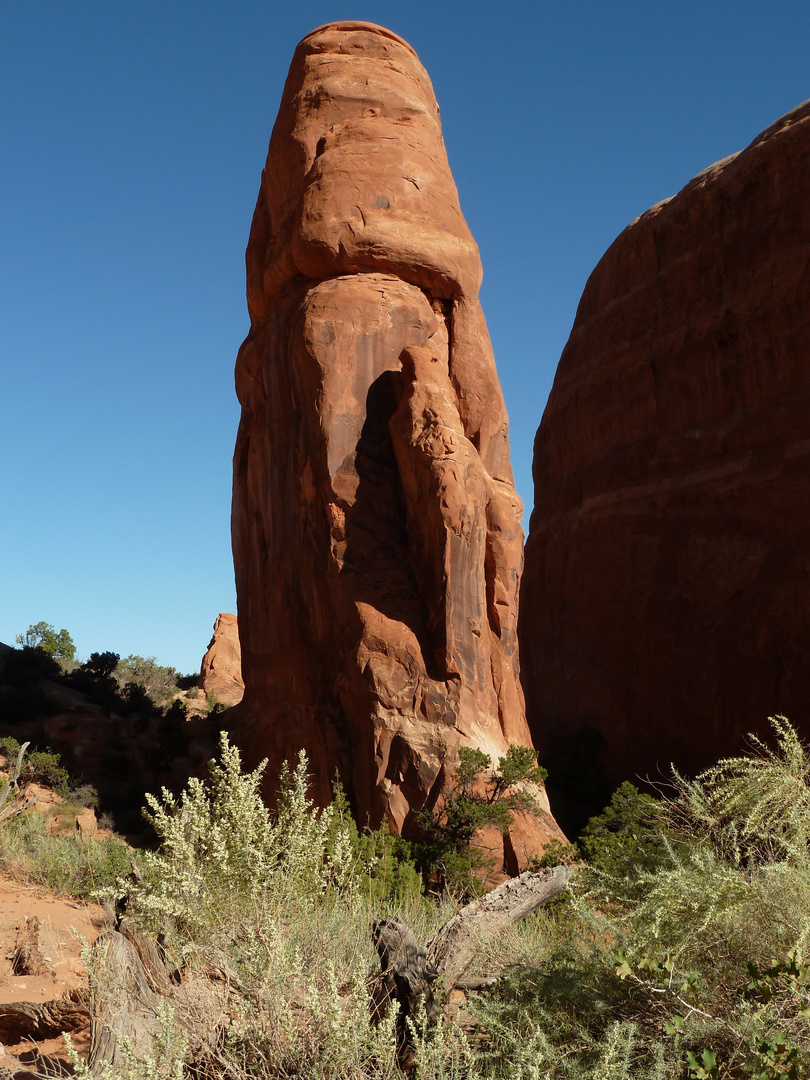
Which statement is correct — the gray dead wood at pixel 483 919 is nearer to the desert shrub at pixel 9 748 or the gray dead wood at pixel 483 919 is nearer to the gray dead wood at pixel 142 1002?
the gray dead wood at pixel 142 1002

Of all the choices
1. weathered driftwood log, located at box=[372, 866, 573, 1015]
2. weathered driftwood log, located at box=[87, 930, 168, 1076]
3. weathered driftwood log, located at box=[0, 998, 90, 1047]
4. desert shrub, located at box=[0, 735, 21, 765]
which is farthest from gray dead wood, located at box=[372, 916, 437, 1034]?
desert shrub, located at box=[0, 735, 21, 765]

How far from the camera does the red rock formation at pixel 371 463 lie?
12.3 metres

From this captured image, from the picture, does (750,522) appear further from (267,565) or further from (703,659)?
(267,565)

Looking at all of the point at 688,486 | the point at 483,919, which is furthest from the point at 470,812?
the point at 688,486

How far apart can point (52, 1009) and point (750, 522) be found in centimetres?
1635

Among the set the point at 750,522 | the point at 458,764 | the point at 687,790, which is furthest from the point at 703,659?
the point at 687,790

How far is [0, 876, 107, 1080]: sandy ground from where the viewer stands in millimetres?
5266

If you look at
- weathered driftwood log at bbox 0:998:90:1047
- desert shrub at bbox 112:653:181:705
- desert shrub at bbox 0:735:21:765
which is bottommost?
weathered driftwood log at bbox 0:998:90:1047

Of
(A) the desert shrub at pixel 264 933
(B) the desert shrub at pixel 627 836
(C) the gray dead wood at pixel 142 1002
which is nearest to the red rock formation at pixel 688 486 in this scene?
(B) the desert shrub at pixel 627 836

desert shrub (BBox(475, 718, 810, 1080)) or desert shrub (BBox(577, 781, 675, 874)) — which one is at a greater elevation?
desert shrub (BBox(577, 781, 675, 874))

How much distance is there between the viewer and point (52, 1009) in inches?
222

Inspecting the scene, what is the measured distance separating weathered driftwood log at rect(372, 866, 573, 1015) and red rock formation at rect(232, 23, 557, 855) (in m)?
5.57

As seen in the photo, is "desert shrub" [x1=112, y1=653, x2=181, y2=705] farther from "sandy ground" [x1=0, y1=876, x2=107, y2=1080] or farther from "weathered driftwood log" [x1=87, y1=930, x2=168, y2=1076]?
"weathered driftwood log" [x1=87, y1=930, x2=168, y2=1076]

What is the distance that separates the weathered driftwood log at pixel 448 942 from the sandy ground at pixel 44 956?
1684mm
